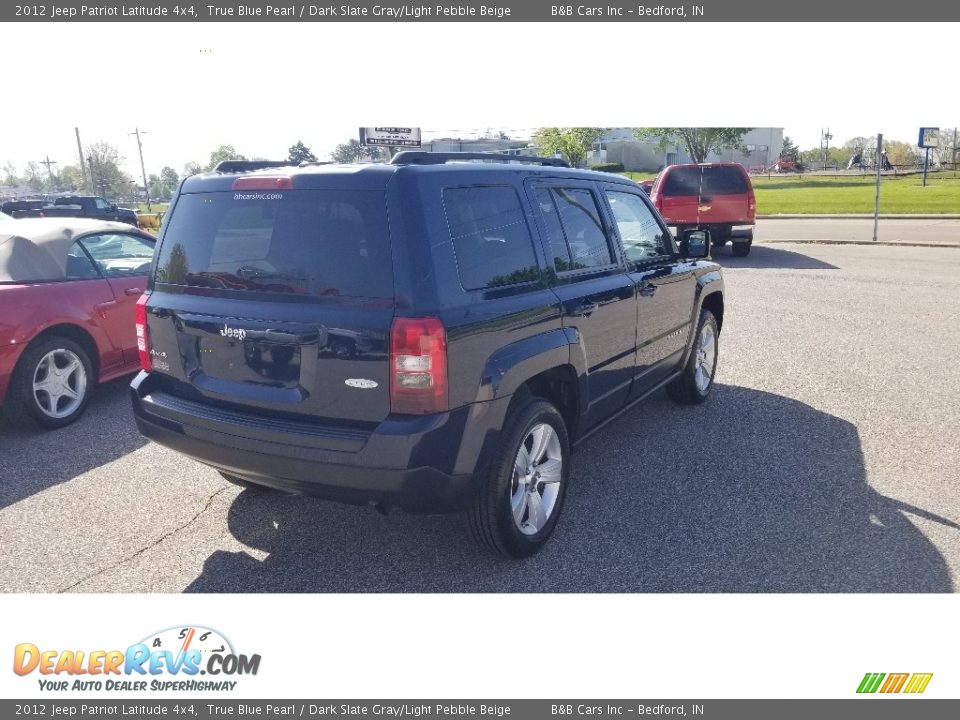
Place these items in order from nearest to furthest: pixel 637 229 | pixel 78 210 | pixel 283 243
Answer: pixel 283 243 < pixel 637 229 < pixel 78 210

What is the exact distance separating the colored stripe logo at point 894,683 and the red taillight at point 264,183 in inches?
124

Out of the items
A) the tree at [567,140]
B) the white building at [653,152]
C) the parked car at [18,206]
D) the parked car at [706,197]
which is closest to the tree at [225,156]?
the parked car at [18,206]

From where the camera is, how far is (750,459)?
16.1ft

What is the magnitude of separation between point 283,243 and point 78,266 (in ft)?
11.4

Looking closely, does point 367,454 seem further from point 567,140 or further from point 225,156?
point 567,140

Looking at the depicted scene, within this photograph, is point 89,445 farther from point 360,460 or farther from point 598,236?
point 598,236

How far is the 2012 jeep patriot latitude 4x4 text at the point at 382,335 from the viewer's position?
9.98ft

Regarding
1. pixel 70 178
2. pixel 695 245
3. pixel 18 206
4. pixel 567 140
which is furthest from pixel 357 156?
pixel 70 178

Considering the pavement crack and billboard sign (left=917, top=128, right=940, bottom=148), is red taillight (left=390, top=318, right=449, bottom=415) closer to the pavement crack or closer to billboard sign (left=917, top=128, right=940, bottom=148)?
the pavement crack

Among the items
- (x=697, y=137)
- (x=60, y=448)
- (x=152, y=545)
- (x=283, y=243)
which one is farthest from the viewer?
(x=697, y=137)

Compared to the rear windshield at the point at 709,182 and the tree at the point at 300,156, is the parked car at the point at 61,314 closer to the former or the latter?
the tree at the point at 300,156

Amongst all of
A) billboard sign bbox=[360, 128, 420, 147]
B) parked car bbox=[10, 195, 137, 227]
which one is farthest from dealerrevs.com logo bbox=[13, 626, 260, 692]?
billboard sign bbox=[360, 128, 420, 147]

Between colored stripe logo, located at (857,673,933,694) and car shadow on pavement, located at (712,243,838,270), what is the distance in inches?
500

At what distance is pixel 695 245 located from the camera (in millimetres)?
5613
